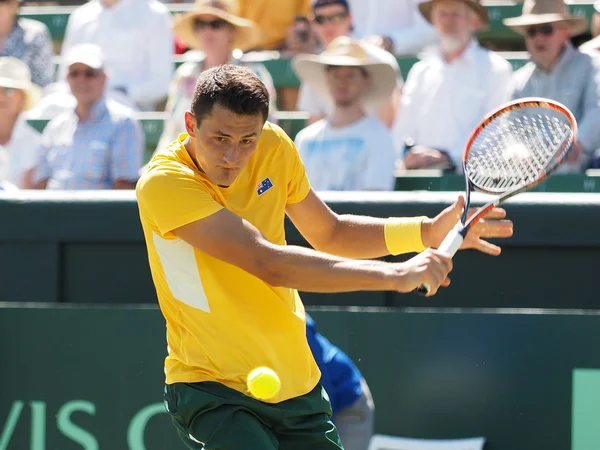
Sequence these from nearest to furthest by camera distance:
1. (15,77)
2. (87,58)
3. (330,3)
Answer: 1. (87,58)
2. (330,3)
3. (15,77)

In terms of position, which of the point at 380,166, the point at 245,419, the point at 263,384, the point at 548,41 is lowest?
the point at 245,419

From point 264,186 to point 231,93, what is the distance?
0.41m

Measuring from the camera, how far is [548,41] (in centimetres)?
602

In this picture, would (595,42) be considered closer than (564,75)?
No

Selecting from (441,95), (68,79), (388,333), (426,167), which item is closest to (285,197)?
(388,333)

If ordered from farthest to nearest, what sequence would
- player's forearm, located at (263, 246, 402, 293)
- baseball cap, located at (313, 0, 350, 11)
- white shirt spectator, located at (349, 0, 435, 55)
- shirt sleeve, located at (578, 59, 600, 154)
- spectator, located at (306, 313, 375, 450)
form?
white shirt spectator, located at (349, 0, 435, 55), baseball cap, located at (313, 0, 350, 11), shirt sleeve, located at (578, 59, 600, 154), spectator, located at (306, 313, 375, 450), player's forearm, located at (263, 246, 402, 293)

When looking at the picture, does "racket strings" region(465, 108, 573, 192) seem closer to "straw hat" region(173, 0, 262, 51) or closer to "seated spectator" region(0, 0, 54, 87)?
"straw hat" region(173, 0, 262, 51)

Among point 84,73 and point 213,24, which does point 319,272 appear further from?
point 213,24

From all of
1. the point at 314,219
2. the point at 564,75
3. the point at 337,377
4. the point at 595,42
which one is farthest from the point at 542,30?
the point at 314,219

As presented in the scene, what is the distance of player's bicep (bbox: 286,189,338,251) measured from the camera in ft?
11.0

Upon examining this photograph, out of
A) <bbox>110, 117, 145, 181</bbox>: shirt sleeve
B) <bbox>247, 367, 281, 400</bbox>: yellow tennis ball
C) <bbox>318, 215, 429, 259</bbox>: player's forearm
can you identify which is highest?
<bbox>318, 215, 429, 259</bbox>: player's forearm

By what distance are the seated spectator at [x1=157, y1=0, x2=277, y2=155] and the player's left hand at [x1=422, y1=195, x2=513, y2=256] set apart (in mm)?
3316

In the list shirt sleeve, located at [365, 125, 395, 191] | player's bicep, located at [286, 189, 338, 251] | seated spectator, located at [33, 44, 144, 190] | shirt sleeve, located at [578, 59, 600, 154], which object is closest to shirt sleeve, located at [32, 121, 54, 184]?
seated spectator, located at [33, 44, 144, 190]

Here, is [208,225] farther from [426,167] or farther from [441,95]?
[441,95]
